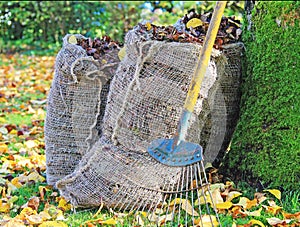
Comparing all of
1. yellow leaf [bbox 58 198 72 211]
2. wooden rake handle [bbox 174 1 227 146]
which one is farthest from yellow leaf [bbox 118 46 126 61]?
yellow leaf [bbox 58 198 72 211]

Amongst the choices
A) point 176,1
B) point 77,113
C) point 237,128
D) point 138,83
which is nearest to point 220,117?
point 237,128

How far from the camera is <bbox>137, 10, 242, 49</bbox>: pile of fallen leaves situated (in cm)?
266

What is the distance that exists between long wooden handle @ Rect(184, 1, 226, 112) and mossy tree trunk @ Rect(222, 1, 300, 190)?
50cm

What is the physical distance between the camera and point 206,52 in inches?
92.1

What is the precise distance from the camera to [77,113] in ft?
9.87

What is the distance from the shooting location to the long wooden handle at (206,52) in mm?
2338

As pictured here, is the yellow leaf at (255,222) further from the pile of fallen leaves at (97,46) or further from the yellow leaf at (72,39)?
the yellow leaf at (72,39)

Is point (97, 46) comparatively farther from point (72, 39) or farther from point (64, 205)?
point (64, 205)

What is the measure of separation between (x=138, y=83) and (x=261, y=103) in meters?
0.68

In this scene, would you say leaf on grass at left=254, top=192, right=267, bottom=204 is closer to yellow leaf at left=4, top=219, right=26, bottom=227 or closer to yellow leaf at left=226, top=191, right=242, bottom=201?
yellow leaf at left=226, top=191, right=242, bottom=201

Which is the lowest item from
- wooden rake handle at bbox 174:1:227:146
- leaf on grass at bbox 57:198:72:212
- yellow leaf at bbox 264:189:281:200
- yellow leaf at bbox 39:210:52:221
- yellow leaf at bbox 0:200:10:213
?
yellow leaf at bbox 0:200:10:213

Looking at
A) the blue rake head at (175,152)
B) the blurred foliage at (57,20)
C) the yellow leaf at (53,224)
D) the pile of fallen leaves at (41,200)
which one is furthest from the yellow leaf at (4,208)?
the blurred foliage at (57,20)

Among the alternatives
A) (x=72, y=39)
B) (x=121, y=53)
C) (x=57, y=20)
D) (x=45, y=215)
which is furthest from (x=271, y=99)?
(x=57, y=20)

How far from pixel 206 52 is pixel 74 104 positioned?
961mm
